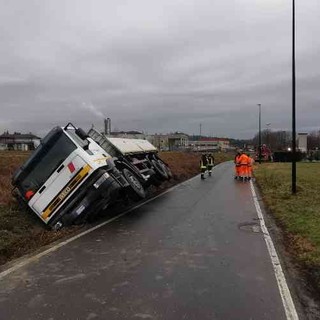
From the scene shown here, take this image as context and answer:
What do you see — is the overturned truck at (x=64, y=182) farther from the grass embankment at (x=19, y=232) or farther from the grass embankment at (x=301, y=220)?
the grass embankment at (x=301, y=220)

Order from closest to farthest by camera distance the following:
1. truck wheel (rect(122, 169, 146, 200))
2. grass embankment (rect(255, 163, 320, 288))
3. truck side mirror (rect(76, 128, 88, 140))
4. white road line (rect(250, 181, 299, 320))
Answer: white road line (rect(250, 181, 299, 320)), grass embankment (rect(255, 163, 320, 288)), truck side mirror (rect(76, 128, 88, 140)), truck wheel (rect(122, 169, 146, 200))

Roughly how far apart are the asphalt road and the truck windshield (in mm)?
2006

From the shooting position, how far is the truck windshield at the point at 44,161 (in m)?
12.3

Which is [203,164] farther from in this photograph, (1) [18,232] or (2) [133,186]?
(1) [18,232]

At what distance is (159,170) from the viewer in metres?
21.7

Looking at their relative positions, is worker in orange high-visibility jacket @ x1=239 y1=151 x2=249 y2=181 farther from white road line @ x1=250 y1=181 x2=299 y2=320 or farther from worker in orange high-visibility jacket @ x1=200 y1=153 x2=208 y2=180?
white road line @ x1=250 y1=181 x2=299 y2=320

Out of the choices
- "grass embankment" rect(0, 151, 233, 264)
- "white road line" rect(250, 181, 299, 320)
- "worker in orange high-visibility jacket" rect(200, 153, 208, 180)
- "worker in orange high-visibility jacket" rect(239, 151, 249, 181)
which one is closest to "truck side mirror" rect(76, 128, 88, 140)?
"grass embankment" rect(0, 151, 233, 264)

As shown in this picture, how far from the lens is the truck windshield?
12289mm

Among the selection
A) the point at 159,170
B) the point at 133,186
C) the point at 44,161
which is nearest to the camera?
the point at 44,161

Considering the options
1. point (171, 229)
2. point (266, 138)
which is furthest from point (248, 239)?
point (266, 138)

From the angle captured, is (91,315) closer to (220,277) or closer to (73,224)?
(220,277)

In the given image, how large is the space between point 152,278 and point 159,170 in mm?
14345

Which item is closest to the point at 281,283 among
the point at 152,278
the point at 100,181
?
the point at 152,278

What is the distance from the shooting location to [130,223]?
12836 millimetres
